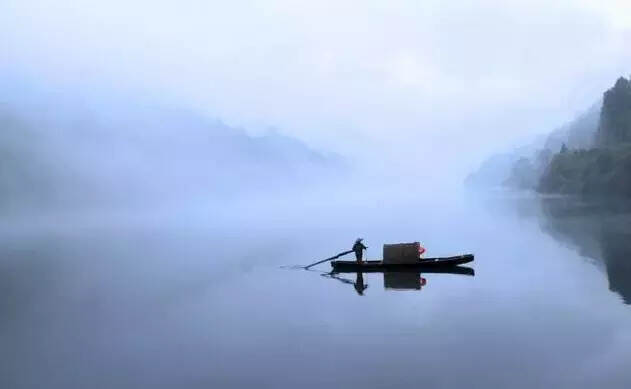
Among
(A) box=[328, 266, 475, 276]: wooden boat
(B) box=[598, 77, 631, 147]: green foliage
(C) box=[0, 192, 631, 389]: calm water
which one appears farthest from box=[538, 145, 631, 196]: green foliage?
(A) box=[328, 266, 475, 276]: wooden boat

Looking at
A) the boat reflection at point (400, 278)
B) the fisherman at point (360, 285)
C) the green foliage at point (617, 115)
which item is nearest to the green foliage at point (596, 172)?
the green foliage at point (617, 115)

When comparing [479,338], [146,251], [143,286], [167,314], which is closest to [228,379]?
[479,338]

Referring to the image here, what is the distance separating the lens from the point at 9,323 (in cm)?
3925

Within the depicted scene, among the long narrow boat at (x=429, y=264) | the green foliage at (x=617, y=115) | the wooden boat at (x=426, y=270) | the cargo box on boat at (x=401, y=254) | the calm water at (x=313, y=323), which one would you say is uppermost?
the green foliage at (x=617, y=115)

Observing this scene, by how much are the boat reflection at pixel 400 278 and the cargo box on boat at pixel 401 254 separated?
1.08m

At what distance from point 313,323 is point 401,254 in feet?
68.9

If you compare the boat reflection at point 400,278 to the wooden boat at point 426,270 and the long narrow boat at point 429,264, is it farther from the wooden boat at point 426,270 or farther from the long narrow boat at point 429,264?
the long narrow boat at point 429,264

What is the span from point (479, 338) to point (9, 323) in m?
32.1

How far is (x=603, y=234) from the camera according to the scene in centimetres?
7344

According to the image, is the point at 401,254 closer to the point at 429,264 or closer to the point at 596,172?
the point at 429,264

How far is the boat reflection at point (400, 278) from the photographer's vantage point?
47.6 metres

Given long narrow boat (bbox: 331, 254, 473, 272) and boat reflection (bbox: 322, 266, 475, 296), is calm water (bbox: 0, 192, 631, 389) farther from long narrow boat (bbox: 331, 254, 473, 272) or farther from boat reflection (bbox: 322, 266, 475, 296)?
long narrow boat (bbox: 331, 254, 473, 272)

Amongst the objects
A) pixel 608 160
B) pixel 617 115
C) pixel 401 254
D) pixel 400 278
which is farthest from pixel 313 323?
pixel 617 115

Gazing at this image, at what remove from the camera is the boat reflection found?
47.6m
